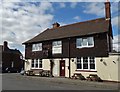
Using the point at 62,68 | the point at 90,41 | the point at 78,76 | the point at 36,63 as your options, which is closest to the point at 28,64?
the point at 36,63

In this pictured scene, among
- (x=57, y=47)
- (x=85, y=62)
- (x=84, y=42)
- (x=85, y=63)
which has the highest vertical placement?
(x=84, y=42)

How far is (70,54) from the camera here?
89.8 feet

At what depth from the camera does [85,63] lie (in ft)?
83.4

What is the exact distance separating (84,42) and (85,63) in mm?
2664

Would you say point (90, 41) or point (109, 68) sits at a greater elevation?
point (90, 41)

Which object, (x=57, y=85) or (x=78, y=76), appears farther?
(x=78, y=76)

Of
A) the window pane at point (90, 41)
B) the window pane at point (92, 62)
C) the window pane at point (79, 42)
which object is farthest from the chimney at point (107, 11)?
the window pane at point (92, 62)

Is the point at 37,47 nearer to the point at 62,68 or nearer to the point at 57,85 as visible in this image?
the point at 62,68

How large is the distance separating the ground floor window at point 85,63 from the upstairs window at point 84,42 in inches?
63.7

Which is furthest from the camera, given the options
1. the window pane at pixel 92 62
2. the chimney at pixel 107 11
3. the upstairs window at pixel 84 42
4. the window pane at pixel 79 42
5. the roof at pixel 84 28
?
the chimney at pixel 107 11

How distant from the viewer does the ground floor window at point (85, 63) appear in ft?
81.1

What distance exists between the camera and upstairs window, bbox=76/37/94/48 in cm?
2526

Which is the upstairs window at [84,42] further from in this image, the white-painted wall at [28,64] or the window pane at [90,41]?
the white-painted wall at [28,64]

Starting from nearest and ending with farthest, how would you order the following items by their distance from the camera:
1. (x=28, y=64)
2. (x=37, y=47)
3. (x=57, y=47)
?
1. (x=57, y=47)
2. (x=37, y=47)
3. (x=28, y=64)
